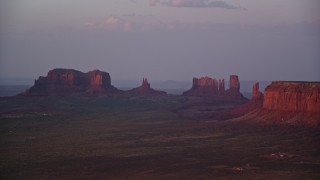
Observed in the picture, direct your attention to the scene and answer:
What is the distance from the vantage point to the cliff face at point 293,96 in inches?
3455

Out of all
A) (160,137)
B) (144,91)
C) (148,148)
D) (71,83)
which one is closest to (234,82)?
(144,91)

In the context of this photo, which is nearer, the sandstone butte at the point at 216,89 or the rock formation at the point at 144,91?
the sandstone butte at the point at 216,89

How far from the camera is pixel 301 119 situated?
288 ft

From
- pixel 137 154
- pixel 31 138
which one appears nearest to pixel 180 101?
pixel 31 138

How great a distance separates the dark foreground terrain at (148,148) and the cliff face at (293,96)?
5882 millimetres

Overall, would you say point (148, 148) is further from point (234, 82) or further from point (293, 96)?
point (234, 82)

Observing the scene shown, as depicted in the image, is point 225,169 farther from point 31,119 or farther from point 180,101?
point 180,101

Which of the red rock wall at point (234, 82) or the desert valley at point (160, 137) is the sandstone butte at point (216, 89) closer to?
the red rock wall at point (234, 82)

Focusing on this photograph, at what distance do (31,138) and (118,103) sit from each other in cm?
7392

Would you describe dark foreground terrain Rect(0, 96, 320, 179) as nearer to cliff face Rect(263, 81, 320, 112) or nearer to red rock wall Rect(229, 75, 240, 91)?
cliff face Rect(263, 81, 320, 112)

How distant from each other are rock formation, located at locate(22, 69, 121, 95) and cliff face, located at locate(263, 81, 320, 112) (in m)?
72.4

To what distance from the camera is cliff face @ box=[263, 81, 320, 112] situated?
8775cm

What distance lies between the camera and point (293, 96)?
91.8 meters

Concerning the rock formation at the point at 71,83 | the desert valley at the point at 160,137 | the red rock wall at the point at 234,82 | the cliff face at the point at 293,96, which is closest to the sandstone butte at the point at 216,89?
the red rock wall at the point at 234,82
